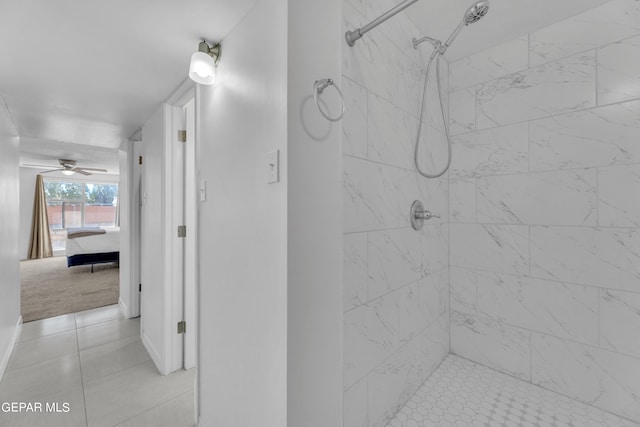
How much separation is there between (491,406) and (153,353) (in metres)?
2.49

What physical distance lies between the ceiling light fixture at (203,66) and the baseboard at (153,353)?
2.13 m

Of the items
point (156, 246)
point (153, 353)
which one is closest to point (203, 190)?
point (156, 246)

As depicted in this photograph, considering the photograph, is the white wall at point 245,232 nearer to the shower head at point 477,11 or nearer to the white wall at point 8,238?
the shower head at point 477,11

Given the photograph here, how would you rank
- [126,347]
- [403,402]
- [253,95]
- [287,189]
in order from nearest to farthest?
[287,189], [253,95], [403,402], [126,347]

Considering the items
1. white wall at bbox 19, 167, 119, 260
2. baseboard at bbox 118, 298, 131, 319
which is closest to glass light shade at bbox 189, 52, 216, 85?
baseboard at bbox 118, 298, 131, 319

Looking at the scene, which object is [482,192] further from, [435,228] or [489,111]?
[489,111]

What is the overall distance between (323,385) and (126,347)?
2.47m

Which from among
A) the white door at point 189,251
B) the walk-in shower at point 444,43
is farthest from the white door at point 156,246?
the walk-in shower at point 444,43

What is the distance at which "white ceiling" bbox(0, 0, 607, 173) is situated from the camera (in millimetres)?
1202

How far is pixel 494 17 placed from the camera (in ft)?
4.49

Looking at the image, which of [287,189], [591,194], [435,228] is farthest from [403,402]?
[591,194]

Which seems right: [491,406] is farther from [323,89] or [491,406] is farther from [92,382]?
[92,382]

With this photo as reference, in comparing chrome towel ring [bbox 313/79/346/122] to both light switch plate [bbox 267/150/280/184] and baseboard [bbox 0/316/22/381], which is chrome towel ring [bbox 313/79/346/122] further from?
baseboard [bbox 0/316/22/381]

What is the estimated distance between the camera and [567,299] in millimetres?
1362
